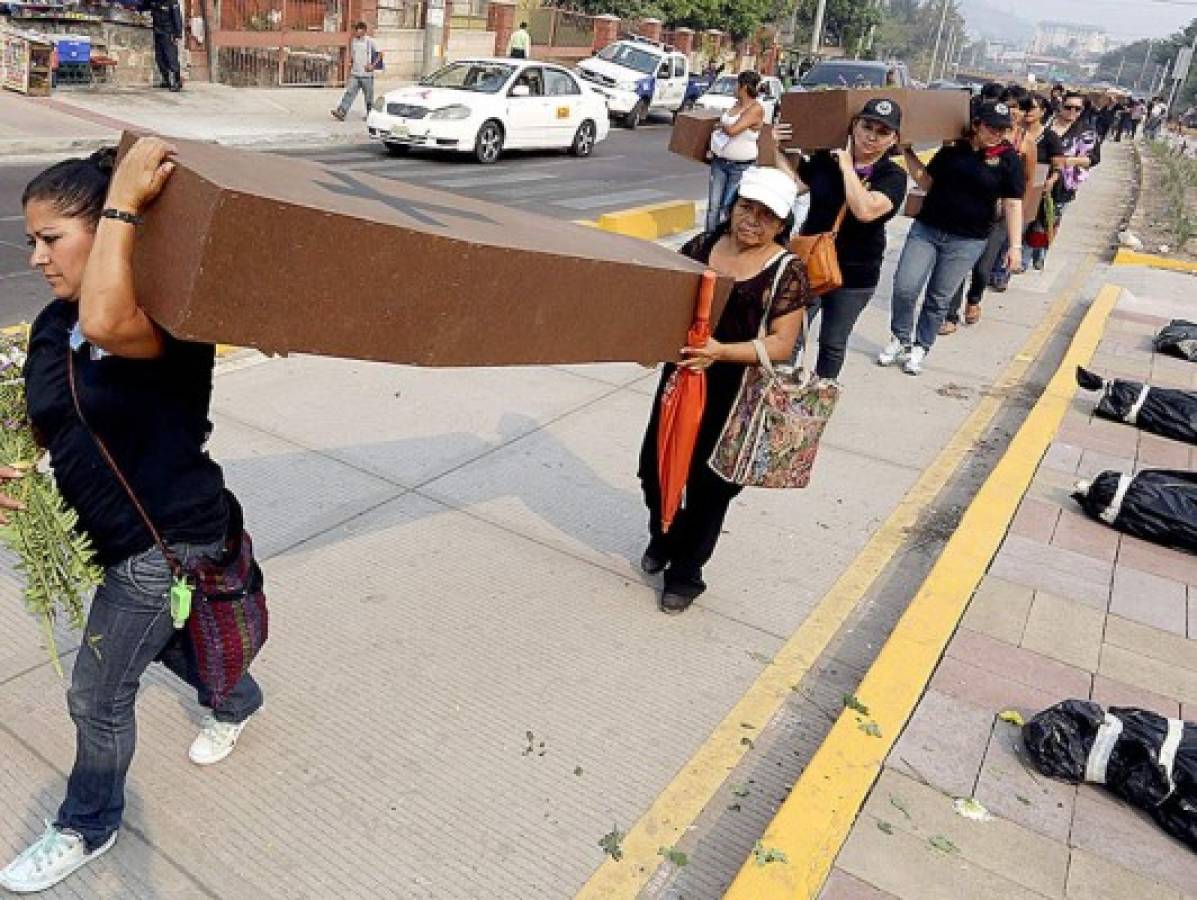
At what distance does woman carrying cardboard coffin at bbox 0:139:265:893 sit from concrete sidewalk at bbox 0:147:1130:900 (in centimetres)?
Result: 33

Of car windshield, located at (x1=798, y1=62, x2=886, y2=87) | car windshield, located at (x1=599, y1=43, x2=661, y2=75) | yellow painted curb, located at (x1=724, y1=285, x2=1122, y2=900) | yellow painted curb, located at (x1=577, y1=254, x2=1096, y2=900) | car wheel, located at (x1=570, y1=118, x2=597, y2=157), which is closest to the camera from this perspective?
yellow painted curb, located at (x1=724, y1=285, x2=1122, y2=900)

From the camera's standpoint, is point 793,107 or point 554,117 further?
point 554,117

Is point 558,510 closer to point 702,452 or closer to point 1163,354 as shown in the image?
point 702,452

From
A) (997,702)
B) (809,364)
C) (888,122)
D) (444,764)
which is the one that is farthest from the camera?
(809,364)

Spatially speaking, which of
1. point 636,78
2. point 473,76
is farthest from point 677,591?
point 636,78

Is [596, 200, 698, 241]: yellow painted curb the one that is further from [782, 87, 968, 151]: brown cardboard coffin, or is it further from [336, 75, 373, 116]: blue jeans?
[336, 75, 373, 116]: blue jeans

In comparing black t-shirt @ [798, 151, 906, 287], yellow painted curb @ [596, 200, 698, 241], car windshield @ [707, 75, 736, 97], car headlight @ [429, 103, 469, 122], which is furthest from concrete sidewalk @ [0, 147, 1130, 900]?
car windshield @ [707, 75, 736, 97]

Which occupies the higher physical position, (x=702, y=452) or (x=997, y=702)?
(x=702, y=452)

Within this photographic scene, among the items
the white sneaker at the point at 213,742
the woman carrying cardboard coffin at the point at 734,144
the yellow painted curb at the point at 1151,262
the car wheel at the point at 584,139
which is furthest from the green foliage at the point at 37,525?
the car wheel at the point at 584,139

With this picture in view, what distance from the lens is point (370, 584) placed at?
3.81 metres

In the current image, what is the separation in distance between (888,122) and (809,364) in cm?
205

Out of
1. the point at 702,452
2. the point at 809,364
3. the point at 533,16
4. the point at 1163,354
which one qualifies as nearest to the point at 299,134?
the point at 809,364

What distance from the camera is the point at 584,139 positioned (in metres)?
16.5

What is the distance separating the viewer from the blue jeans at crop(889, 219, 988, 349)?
657 cm
